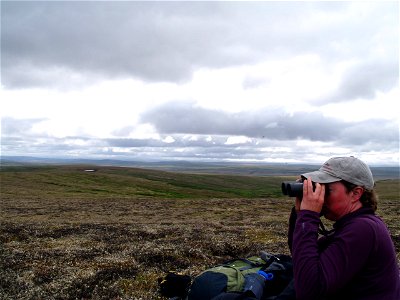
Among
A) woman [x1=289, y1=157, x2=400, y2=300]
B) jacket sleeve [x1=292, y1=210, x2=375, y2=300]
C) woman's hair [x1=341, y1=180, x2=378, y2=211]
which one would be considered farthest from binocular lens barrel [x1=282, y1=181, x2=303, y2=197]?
jacket sleeve [x1=292, y1=210, x2=375, y2=300]

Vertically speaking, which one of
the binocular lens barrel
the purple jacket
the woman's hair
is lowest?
the purple jacket

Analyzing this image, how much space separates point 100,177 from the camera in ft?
519

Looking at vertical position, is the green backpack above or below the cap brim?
below

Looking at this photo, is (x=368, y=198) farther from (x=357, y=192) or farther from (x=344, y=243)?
(x=344, y=243)

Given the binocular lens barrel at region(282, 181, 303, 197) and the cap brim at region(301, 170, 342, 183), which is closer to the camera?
the cap brim at region(301, 170, 342, 183)

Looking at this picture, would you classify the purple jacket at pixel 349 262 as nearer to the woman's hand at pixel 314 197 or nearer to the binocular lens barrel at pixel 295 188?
the woman's hand at pixel 314 197

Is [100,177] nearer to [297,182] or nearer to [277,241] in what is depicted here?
[277,241]

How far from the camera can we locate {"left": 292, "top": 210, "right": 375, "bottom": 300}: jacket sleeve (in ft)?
16.5

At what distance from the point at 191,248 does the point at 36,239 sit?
10.3 m

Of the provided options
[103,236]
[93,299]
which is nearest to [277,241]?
[103,236]

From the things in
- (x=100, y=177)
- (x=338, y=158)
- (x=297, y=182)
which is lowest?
(x=100, y=177)

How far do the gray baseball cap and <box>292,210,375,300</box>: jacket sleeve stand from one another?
2.54 ft

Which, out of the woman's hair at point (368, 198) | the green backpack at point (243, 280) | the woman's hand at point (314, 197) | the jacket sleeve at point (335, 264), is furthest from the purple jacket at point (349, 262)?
the green backpack at point (243, 280)

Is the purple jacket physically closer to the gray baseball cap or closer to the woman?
the woman
